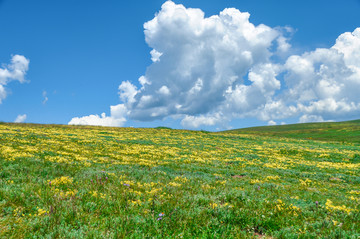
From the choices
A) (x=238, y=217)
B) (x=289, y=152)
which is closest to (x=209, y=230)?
(x=238, y=217)

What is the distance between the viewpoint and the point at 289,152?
3338 centimetres

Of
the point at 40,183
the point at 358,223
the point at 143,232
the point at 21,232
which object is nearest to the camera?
the point at 21,232

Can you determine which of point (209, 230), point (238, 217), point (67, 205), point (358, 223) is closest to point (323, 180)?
point (358, 223)

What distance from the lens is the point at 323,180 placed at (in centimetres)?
1548

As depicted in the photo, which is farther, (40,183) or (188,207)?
(40,183)

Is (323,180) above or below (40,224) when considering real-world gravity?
below

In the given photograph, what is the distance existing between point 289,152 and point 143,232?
1324 inches

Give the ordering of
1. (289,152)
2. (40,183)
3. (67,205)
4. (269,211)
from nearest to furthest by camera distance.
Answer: (67,205), (269,211), (40,183), (289,152)

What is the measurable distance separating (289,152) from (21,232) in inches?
1402

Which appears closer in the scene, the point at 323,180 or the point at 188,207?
the point at 188,207

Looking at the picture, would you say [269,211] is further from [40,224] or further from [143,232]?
[40,224]

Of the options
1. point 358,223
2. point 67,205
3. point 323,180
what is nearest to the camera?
point 67,205

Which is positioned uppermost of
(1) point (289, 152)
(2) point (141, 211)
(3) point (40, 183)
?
(3) point (40, 183)

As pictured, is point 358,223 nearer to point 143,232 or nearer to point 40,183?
point 143,232
